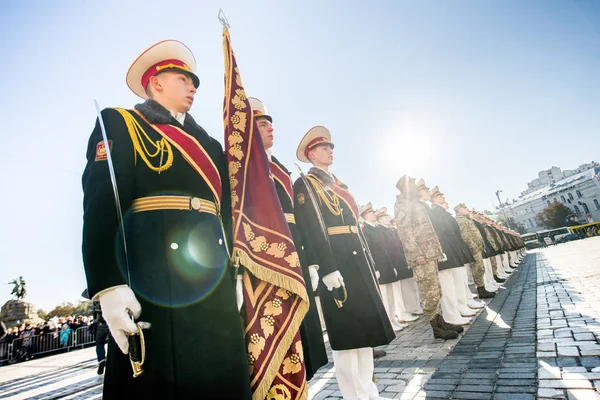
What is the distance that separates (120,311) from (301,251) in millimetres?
1705

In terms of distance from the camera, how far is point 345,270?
11.0 ft

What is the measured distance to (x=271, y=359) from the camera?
1605 millimetres

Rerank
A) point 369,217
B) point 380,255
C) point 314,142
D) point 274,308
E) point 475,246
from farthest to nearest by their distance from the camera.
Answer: point 369,217
point 475,246
point 380,255
point 314,142
point 274,308

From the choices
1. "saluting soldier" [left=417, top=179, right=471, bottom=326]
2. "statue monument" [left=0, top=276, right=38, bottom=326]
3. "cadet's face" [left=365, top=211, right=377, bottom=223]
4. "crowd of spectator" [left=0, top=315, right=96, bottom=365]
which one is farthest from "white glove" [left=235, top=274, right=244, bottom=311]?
"statue monument" [left=0, top=276, right=38, bottom=326]

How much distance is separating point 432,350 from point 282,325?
3.78 metres

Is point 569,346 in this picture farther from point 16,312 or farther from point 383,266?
point 16,312

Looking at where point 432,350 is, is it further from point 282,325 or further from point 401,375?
point 282,325

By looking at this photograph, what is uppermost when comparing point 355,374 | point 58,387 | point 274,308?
point 274,308

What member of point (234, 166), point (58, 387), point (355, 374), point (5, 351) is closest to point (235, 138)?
point (234, 166)

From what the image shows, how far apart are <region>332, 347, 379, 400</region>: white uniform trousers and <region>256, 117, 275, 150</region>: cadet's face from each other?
2.22m

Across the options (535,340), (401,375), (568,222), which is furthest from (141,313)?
(568,222)

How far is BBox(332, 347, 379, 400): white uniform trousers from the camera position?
296 cm

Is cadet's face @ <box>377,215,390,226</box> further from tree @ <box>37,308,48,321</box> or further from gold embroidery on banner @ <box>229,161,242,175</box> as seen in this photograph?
tree @ <box>37,308,48,321</box>

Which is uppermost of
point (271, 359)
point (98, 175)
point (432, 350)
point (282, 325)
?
point (98, 175)
